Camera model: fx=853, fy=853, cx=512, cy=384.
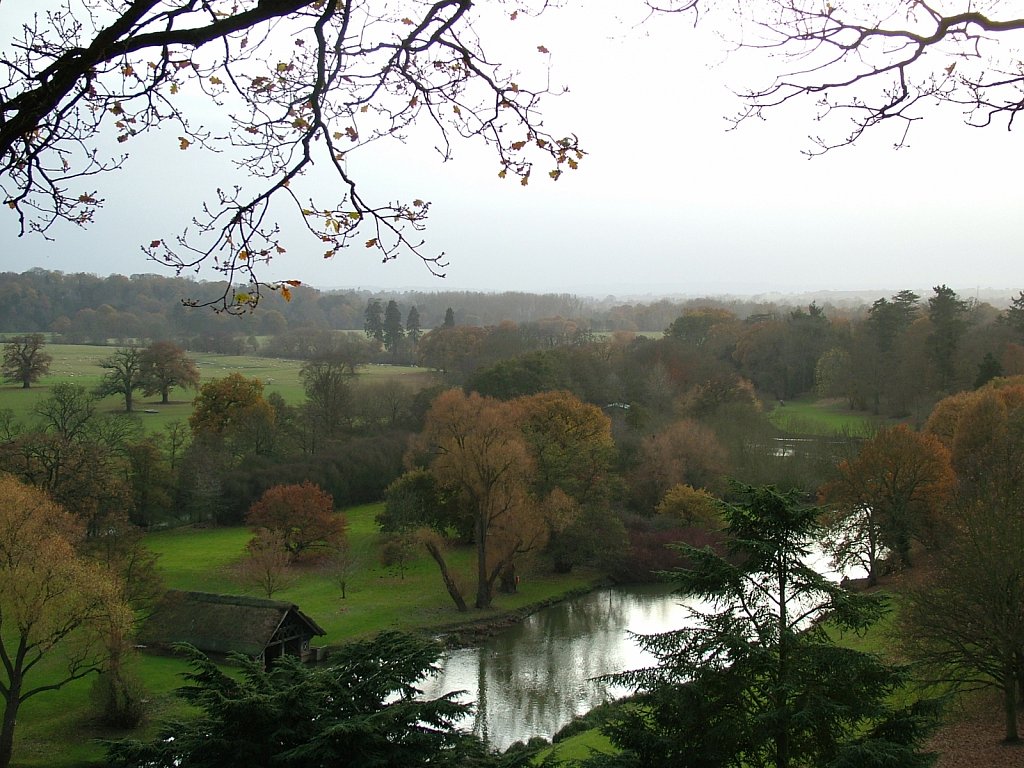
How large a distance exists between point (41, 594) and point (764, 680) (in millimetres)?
11199

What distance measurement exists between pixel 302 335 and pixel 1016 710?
4349 cm

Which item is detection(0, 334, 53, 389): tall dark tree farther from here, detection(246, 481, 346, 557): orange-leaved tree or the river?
the river

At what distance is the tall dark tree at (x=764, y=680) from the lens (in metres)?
7.68

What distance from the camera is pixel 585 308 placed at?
117062 mm

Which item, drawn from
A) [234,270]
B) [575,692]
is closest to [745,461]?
[575,692]

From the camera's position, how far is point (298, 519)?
25.6 meters

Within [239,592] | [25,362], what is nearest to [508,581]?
[239,592]

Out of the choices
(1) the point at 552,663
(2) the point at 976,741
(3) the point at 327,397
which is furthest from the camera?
(3) the point at 327,397

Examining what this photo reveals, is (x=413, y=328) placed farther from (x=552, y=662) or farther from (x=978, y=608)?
(x=978, y=608)

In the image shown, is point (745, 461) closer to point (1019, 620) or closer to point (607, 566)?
point (607, 566)

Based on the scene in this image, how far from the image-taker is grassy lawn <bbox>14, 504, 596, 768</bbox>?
1441 centimetres

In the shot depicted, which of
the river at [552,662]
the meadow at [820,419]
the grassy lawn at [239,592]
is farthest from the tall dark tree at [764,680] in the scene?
the meadow at [820,419]

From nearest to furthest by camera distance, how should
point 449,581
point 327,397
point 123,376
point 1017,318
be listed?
1. point 449,581
2. point 123,376
3. point 327,397
4. point 1017,318

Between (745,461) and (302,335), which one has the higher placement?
(302,335)
